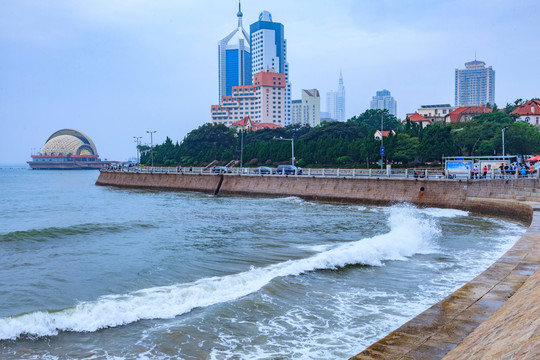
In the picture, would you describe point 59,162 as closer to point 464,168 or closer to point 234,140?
point 234,140

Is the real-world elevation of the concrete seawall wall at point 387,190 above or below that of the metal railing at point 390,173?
below

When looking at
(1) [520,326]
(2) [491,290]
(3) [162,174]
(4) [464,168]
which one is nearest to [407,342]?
(1) [520,326]

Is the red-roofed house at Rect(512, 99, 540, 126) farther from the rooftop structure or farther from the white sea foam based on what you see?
the rooftop structure

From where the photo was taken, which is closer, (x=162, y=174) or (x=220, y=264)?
(x=220, y=264)

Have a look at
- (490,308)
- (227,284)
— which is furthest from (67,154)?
(490,308)

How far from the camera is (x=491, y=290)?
8992mm

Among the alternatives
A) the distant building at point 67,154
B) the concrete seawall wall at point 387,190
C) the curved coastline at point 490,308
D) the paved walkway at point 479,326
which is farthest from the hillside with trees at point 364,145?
the distant building at point 67,154

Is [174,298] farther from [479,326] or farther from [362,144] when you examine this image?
[362,144]

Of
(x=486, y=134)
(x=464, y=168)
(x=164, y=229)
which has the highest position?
(x=486, y=134)

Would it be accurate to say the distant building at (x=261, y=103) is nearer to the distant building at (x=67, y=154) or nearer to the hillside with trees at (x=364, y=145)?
the distant building at (x=67, y=154)

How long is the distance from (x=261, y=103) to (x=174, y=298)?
184 metres

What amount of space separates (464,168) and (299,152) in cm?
4527

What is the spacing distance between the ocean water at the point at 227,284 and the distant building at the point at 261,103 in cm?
17124

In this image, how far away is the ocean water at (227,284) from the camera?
8633 millimetres
